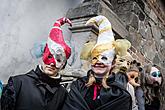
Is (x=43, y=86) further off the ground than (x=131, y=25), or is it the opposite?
(x=131, y=25)

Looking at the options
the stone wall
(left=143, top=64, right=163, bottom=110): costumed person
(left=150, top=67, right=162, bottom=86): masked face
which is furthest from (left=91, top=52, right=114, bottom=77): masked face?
(left=150, top=67, right=162, bottom=86): masked face

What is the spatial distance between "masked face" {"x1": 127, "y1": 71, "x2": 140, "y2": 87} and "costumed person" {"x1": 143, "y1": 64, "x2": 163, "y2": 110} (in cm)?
33

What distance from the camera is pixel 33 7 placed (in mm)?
3340

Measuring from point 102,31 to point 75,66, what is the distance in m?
0.94

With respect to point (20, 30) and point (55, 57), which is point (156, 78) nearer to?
point (20, 30)

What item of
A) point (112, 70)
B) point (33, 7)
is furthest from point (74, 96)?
point (33, 7)

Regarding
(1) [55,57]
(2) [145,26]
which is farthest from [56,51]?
(2) [145,26]

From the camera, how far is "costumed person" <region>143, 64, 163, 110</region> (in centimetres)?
350

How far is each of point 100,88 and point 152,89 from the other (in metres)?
1.75

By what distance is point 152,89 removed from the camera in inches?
142

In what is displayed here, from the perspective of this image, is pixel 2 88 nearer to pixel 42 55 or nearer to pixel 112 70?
pixel 42 55

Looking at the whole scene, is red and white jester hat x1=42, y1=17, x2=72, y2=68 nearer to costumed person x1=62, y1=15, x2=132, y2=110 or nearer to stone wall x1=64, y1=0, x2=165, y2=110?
costumed person x1=62, y1=15, x2=132, y2=110

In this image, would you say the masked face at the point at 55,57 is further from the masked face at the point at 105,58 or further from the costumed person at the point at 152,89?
the costumed person at the point at 152,89

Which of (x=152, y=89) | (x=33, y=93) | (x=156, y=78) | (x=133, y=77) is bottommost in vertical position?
(x=152, y=89)
